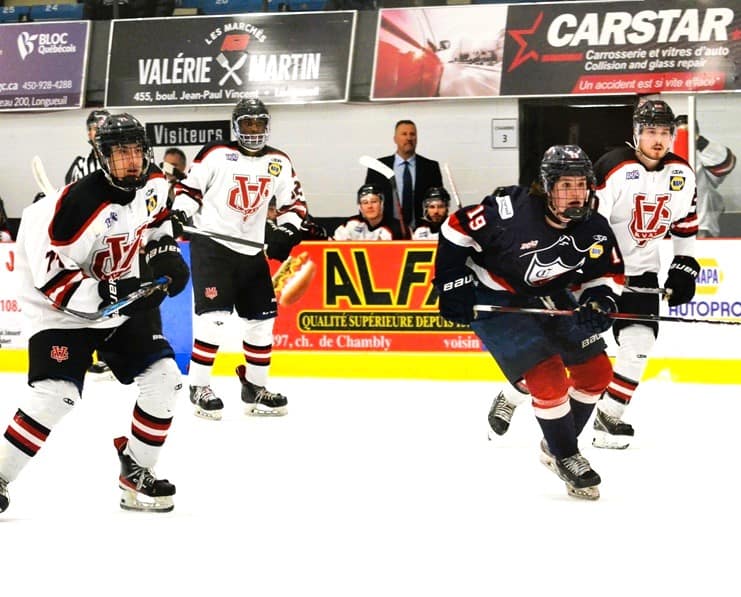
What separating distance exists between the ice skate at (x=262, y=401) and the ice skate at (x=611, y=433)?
1518 millimetres

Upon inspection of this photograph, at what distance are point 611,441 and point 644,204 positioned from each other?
0.90m

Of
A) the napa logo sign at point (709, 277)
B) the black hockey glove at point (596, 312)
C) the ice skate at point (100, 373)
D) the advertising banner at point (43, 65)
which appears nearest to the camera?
the black hockey glove at point (596, 312)

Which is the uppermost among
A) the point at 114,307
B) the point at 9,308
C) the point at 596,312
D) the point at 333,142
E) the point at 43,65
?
the point at 43,65

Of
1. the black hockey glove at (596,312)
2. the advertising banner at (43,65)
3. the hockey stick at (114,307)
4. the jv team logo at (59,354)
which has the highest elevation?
the advertising banner at (43,65)

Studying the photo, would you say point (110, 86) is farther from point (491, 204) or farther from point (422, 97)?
point (491, 204)

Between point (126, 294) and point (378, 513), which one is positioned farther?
point (378, 513)

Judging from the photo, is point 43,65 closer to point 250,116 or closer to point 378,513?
point 250,116

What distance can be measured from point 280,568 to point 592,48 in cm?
566

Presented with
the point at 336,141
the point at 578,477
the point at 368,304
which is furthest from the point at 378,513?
the point at 336,141

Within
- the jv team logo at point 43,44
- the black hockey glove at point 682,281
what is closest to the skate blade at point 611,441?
the black hockey glove at point 682,281

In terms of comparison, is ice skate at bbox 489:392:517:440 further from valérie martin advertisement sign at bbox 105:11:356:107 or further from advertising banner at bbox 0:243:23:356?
valérie martin advertisement sign at bbox 105:11:356:107

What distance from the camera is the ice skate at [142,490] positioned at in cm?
375

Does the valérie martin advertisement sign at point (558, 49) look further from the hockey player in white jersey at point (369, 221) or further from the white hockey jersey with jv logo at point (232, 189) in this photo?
the white hockey jersey with jv logo at point (232, 189)

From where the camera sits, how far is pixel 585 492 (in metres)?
3.88
